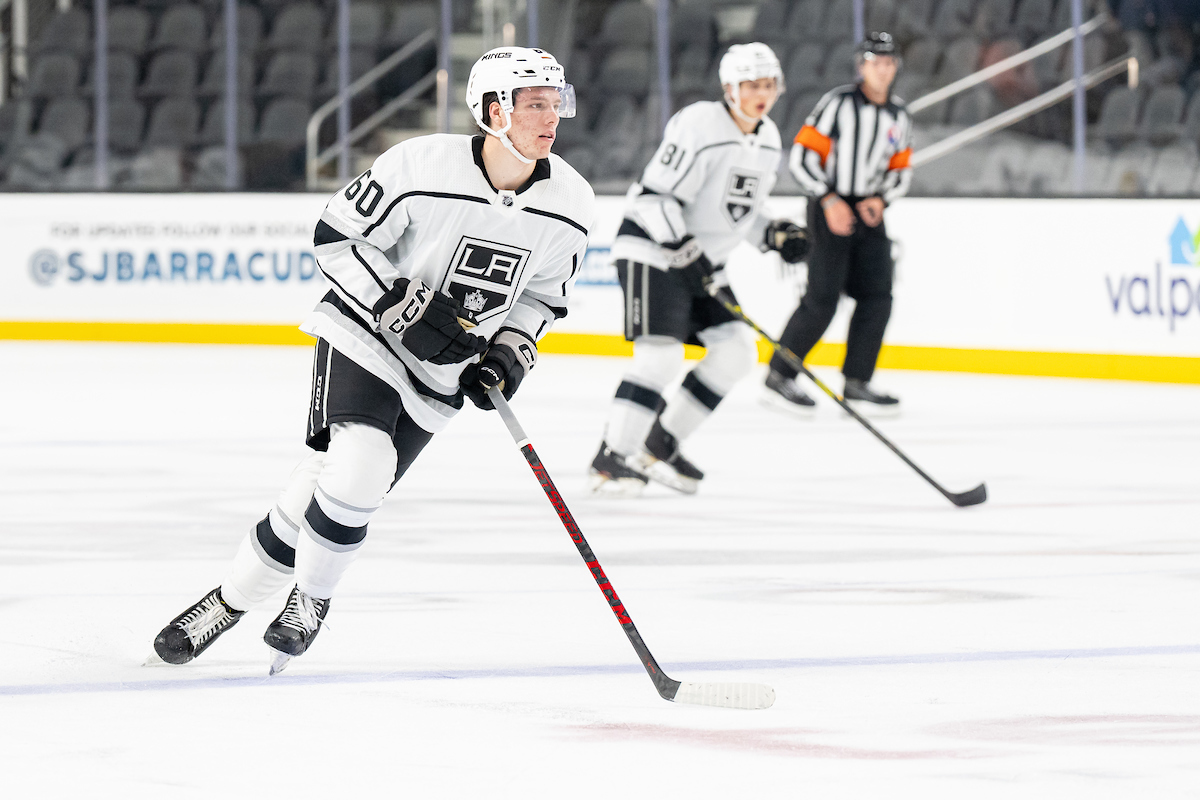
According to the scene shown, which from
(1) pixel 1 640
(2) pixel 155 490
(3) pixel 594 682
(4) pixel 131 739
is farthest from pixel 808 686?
(2) pixel 155 490

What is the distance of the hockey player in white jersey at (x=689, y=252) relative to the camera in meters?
4.84

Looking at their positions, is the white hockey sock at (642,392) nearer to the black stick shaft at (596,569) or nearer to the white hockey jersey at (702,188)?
the white hockey jersey at (702,188)

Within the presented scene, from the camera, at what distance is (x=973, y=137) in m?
8.99

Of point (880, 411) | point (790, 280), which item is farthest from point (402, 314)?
point (790, 280)

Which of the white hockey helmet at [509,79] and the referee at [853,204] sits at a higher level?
the white hockey helmet at [509,79]

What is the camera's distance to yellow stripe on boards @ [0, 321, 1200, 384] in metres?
7.62

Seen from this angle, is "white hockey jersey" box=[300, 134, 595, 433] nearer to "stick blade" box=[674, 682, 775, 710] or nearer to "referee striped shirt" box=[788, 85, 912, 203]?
"stick blade" box=[674, 682, 775, 710]

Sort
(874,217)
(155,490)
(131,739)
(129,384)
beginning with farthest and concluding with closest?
1. (129,384)
2. (874,217)
3. (155,490)
4. (131,739)

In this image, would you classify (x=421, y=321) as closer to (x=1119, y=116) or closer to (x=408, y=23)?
(x=1119, y=116)

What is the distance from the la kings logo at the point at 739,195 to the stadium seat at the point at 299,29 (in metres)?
6.10

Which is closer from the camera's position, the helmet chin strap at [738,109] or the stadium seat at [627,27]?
the helmet chin strap at [738,109]

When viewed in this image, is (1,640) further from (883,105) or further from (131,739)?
(883,105)

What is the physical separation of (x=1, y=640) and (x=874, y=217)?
446 cm

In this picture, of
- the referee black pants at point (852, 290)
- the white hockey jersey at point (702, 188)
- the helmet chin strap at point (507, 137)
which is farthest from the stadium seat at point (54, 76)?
the helmet chin strap at point (507, 137)
